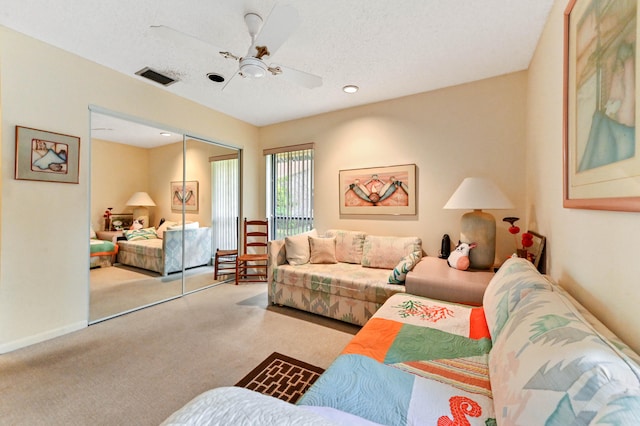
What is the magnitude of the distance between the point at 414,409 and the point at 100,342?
270 cm

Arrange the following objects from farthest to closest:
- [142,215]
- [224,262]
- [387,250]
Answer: [224,262] → [142,215] → [387,250]

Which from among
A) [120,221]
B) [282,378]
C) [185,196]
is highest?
[185,196]

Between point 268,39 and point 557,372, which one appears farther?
point 268,39

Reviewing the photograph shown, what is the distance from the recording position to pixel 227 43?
2.26 m

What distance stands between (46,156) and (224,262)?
7.94 feet

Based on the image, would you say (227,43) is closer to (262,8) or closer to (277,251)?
(262,8)

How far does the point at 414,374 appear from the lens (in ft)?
3.71

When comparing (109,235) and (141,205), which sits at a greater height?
(141,205)

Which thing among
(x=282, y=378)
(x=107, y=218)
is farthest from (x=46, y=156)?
(x=282, y=378)

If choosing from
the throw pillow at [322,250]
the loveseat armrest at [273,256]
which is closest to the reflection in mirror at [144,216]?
the loveseat armrest at [273,256]

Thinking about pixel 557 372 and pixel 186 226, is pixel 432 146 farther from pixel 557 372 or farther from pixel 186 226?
pixel 186 226

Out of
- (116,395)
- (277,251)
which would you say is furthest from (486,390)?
(277,251)

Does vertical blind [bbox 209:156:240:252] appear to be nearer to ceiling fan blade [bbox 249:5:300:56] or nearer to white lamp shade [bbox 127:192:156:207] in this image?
white lamp shade [bbox 127:192:156:207]

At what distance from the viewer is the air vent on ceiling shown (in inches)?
108
